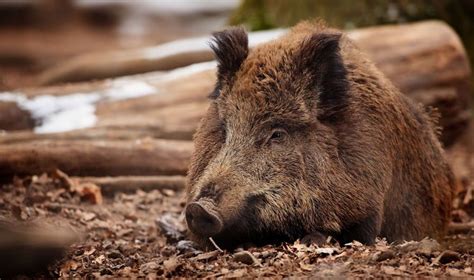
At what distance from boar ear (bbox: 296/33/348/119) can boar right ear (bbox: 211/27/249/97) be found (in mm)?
540

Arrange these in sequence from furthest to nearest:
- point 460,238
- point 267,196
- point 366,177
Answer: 1. point 460,238
2. point 366,177
3. point 267,196

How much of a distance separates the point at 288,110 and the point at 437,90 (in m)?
5.10

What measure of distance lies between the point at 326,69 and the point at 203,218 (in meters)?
1.80

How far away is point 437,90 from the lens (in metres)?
11.3

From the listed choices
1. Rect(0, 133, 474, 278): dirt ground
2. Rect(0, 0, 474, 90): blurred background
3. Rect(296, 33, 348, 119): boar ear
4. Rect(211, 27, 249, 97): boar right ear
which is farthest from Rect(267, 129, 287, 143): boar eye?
Rect(0, 0, 474, 90): blurred background

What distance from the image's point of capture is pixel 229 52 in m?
7.16

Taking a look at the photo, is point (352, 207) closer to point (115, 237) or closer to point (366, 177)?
point (366, 177)

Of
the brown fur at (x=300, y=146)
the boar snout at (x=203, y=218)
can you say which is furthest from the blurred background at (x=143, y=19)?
the boar snout at (x=203, y=218)

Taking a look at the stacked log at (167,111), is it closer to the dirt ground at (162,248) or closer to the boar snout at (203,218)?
the dirt ground at (162,248)

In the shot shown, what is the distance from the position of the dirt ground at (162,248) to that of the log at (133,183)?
0.08 meters

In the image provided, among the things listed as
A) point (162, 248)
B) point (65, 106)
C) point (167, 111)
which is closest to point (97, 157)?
point (65, 106)

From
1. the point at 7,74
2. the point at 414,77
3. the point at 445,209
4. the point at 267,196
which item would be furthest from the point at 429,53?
the point at 7,74

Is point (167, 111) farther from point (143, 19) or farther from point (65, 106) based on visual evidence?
point (143, 19)

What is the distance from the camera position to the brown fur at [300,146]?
6.47 meters
